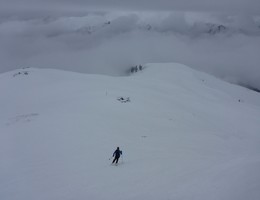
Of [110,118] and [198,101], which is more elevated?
[198,101]

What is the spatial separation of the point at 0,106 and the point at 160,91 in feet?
88.9

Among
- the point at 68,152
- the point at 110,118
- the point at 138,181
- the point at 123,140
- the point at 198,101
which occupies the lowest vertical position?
the point at 138,181

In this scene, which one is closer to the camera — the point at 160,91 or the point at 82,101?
the point at 82,101

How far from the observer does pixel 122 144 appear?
3225 centimetres

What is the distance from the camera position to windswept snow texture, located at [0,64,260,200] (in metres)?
20.7

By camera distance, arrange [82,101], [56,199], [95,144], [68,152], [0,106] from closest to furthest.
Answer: [56,199], [68,152], [95,144], [82,101], [0,106]

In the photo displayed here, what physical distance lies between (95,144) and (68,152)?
3.02 m

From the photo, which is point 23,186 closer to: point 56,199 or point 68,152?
point 56,199

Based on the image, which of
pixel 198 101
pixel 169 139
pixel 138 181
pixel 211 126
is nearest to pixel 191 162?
pixel 138 181

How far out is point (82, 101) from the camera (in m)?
49.7

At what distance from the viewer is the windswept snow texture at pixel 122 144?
67.8 ft

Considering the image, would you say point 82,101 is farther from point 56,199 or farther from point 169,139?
point 56,199

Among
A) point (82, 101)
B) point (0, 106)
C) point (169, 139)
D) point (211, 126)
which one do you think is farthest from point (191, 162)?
point (0, 106)

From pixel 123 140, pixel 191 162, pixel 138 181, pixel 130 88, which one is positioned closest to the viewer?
pixel 138 181
